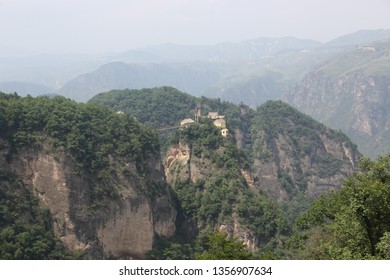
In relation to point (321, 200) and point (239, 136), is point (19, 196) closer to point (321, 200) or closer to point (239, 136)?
point (321, 200)

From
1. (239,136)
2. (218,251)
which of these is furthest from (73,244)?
(239,136)

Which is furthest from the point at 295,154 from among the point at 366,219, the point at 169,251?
the point at 366,219

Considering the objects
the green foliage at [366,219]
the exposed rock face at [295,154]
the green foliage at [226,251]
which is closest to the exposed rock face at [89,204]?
the green foliage at [226,251]

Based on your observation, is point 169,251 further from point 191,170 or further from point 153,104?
point 153,104

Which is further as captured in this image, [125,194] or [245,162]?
[245,162]

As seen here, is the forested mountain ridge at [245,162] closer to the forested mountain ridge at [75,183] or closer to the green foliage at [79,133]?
the forested mountain ridge at [75,183]

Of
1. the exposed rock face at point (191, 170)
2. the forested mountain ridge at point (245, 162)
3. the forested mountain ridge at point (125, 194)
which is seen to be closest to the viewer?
the forested mountain ridge at point (125, 194)
